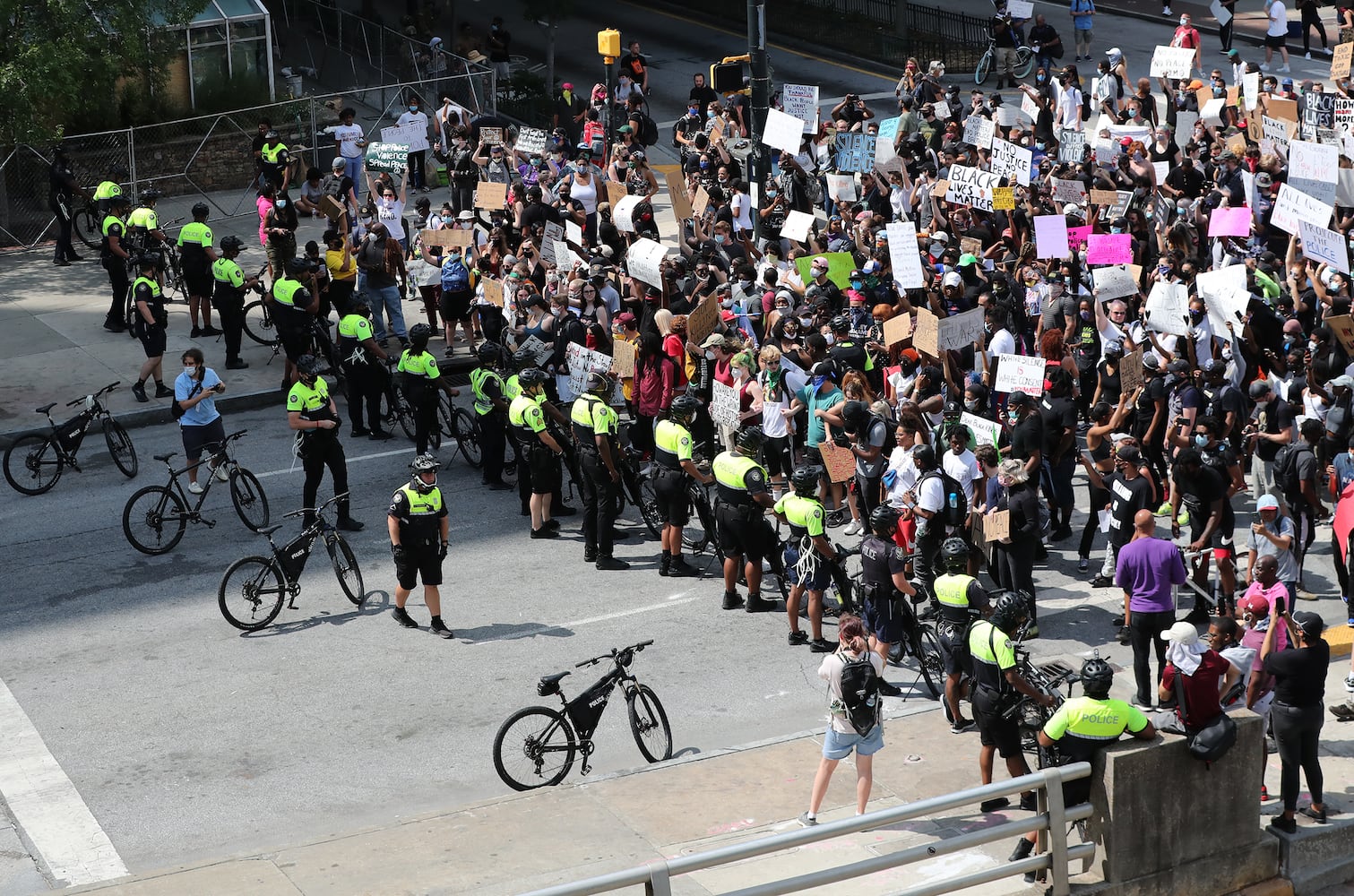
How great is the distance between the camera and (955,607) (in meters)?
12.5

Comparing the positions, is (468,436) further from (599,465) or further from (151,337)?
(151,337)

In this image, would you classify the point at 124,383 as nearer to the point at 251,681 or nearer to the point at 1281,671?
the point at 251,681

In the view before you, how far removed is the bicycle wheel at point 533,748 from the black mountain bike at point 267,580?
350 centimetres

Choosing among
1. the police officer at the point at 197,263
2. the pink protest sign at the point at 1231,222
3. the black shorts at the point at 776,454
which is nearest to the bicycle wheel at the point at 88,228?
the police officer at the point at 197,263

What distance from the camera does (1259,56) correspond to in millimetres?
39406

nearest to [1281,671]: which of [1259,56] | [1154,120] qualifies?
[1154,120]

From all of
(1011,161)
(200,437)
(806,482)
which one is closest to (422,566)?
(806,482)

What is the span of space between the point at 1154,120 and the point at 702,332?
44.6 feet

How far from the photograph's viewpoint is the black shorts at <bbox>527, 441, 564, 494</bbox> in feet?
55.4

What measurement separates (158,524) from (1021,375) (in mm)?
8568

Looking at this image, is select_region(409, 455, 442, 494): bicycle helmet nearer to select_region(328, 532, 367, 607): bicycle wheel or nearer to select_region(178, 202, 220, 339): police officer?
select_region(328, 532, 367, 607): bicycle wheel

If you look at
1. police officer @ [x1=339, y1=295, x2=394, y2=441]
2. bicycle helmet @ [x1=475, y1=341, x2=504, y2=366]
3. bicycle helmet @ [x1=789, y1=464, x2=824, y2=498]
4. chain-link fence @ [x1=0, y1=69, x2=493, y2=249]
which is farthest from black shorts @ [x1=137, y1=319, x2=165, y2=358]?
bicycle helmet @ [x1=789, y1=464, x2=824, y2=498]

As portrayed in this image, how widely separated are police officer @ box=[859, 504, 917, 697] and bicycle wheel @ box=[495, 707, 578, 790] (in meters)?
2.59

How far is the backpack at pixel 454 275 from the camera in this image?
69.8 ft
